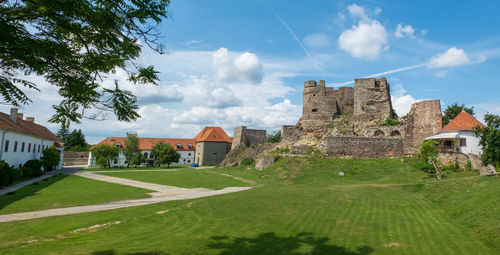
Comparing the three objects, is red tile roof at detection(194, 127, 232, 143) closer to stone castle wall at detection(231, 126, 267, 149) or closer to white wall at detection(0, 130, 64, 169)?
stone castle wall at detection(231, 126, 267, 149)

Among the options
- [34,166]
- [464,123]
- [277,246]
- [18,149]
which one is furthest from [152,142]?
[277,246]

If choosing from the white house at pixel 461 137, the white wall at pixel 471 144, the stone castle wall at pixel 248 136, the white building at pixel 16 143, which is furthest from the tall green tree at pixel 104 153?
the white wall at pixel 471 144

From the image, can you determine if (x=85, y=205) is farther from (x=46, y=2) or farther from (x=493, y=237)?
(x=493, y=237)

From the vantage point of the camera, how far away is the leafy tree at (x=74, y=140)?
7569cm

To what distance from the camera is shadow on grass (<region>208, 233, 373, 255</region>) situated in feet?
20.9

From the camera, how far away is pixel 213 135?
58.4m

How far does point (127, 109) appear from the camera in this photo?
4.84 meters

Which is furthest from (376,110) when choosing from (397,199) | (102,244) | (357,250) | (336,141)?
(102,244)

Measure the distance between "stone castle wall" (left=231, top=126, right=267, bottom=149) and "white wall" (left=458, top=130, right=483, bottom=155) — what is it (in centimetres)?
3298

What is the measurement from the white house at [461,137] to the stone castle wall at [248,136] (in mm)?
31448

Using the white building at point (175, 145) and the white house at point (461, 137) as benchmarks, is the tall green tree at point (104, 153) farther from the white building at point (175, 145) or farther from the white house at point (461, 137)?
the white house at point (461, 137)

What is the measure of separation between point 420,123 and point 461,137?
4444mm

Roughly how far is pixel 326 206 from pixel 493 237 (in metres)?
5.40

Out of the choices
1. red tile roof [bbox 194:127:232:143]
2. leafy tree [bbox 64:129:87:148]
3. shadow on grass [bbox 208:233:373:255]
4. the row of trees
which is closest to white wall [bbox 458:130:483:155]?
shadow on grass [bbox 208:233:373:255]
